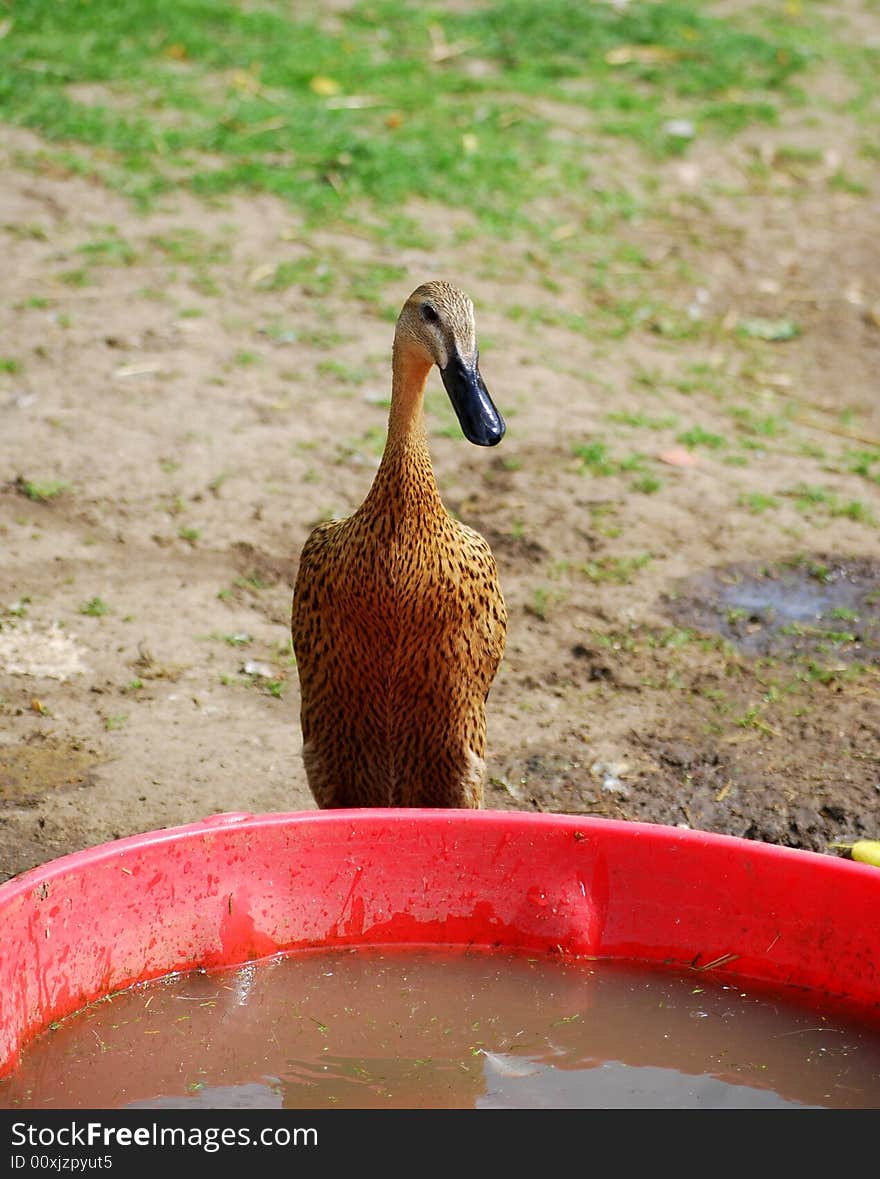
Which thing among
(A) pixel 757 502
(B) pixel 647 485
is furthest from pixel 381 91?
(A) pixel 757 502

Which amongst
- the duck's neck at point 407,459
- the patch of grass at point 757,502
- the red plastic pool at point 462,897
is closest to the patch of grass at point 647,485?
the patch of grass at point 757,502

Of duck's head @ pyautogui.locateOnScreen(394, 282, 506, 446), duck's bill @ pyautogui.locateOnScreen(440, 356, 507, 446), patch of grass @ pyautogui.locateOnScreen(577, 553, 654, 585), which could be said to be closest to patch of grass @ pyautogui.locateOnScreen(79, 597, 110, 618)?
patch of grass @ pyautogui.locateOnScreen(577, 553, 654, 585)

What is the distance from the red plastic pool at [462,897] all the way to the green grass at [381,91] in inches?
190

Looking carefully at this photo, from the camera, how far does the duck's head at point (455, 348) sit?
3768 millimetres

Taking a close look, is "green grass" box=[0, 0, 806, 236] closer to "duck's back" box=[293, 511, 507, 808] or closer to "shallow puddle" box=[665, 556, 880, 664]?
"shallow puddle" box=[665, 556, 880, 664]

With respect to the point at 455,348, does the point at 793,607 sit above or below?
below

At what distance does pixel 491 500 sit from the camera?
249 inches

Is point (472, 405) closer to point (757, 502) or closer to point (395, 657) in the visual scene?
point (395, 657)

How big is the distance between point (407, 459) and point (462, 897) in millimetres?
1047

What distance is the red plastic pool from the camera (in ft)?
11.5

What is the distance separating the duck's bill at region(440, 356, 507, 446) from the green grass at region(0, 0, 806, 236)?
171 inches

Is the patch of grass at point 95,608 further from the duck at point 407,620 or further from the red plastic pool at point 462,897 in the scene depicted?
the red plastic pool at point 462,897

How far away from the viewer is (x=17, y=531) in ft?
19.1
